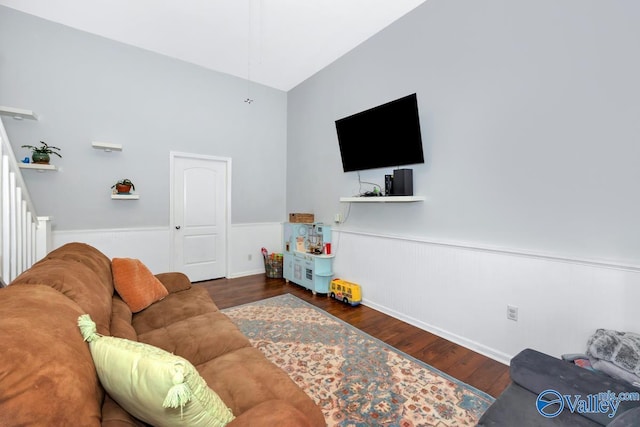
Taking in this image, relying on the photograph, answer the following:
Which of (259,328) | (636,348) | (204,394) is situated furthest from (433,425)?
(259,328)

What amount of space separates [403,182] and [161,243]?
11.2 feet

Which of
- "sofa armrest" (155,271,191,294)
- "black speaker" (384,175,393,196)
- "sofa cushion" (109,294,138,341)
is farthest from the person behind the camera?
"black speaker" (384,175,393,196)

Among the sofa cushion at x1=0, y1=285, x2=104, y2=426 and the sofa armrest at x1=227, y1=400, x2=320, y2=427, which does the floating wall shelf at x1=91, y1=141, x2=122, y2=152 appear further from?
the sofa armrest at x1=227, y1=400, x2=320, y2=427

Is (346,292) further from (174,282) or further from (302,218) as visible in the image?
(174,282)

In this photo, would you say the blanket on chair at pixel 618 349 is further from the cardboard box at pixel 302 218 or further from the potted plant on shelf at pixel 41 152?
the potted plant on shelf at pixel 41 152

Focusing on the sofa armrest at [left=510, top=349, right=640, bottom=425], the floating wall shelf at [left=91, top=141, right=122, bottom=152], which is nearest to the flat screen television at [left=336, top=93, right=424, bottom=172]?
the sofa armrest at [left=510, top=349, right=640, bottom=425]

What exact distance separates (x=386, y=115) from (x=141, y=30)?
10.2 ft

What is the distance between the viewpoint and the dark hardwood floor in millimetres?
2143

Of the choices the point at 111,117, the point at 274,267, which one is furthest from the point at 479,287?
the point at 111,117

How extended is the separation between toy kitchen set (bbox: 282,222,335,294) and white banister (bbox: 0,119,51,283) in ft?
9.15

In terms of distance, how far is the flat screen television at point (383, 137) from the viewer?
2854 mm

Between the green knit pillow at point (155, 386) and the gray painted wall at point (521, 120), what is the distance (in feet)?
7.92

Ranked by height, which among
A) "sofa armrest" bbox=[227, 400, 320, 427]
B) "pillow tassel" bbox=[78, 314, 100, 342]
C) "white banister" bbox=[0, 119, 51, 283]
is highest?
"white banister" bbox=[0, 119, 51, 283]

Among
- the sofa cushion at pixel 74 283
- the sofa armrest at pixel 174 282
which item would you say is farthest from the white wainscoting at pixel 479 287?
the sofa cushion at pixel 74 283
